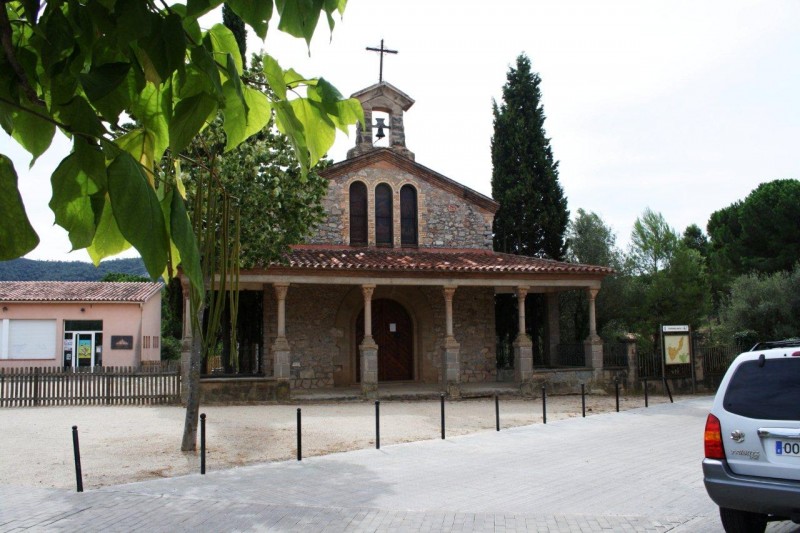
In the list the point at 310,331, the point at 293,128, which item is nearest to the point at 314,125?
the point at 293,128

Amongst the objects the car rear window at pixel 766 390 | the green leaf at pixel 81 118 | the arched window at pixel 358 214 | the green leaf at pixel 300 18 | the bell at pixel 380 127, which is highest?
the bell at pixel 380 127

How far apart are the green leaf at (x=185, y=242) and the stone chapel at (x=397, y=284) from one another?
1805 centimetres

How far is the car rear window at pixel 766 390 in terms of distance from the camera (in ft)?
17.5

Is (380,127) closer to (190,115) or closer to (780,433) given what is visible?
(780,433)

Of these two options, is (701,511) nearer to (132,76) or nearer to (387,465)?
(387,465)

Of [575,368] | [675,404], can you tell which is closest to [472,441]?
[675,404]

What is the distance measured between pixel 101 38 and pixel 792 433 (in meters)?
5.63

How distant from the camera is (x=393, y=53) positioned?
23.8 meters

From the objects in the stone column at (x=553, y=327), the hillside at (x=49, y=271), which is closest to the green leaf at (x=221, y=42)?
the stone column at (x=553, y=327)

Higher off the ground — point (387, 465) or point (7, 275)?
point (7, 275)

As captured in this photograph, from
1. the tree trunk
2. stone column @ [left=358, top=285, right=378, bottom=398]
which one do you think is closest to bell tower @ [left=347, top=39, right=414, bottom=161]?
stone column @ [left=358, top=285, right=378, bottom=398]

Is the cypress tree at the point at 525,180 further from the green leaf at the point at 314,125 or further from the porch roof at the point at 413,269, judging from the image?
the green leaf at the point at 314,125

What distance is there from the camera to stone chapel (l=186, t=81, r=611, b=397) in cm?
2031

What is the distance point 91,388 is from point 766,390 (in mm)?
17814
